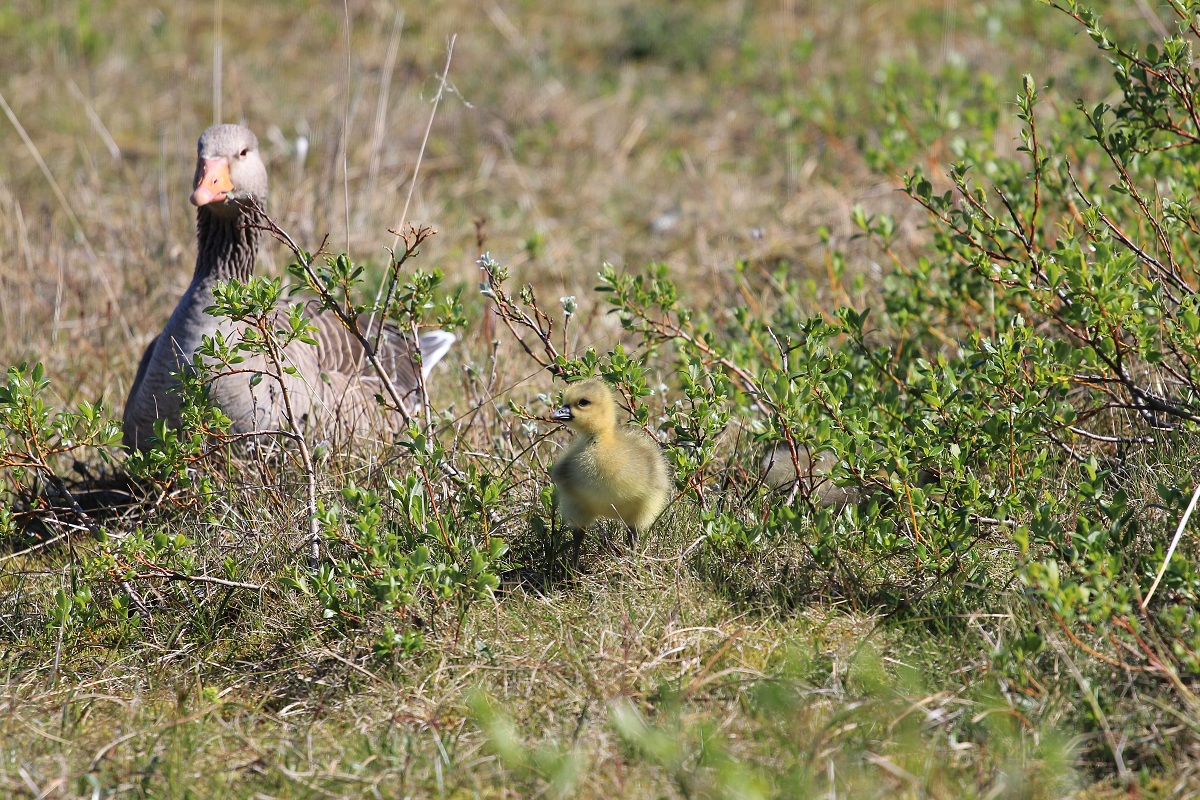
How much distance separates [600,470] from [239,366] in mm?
1967

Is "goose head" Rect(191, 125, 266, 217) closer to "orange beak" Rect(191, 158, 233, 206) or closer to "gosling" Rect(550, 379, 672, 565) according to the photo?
"orange beak" Rect(191, 158, 233, 206)

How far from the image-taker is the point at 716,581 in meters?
3.65

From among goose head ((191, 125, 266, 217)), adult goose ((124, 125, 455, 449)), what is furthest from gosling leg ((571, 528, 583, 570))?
goose head ((191, 125, 266, 217))

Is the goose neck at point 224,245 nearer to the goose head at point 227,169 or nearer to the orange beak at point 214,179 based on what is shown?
the goose head at point 227,169

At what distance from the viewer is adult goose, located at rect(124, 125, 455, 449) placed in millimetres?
4645

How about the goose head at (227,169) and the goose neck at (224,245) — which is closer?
the goose head at (227,169)

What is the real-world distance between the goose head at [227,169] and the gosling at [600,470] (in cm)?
203

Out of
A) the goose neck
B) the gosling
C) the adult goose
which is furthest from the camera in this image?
the goose neck

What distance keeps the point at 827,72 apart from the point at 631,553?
642 cm

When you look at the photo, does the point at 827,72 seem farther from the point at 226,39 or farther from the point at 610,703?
the point at 610,703

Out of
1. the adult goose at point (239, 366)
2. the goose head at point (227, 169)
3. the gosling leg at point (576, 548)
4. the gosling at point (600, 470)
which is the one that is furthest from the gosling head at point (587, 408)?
the goose head at point (227, 169)

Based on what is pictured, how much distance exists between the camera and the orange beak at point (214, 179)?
4.82 metres

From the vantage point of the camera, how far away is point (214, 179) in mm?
4906

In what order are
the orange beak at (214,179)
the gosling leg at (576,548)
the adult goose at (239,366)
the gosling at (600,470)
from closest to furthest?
the gosling at (600,470) → the gosling leg at (576,548) → the adult goose at (239,366) → the orange beak at (214,179)
